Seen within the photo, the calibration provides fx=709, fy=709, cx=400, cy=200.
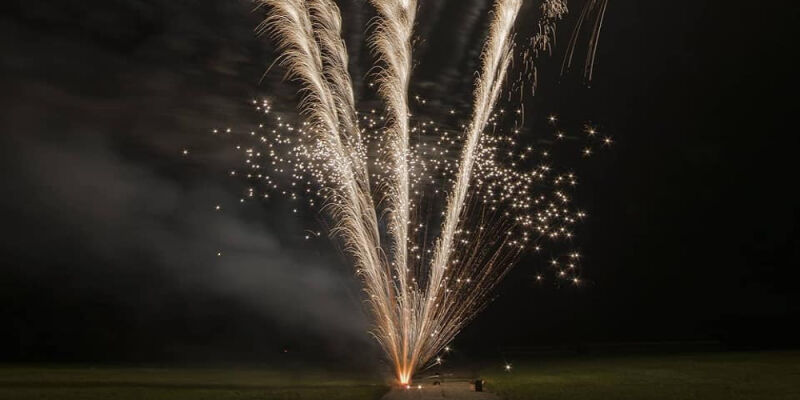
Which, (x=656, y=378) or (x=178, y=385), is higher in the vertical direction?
(x=178, y=385)

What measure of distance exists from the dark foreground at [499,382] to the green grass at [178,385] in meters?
0.02

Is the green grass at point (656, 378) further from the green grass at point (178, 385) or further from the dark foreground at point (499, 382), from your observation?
the green grass at point (178, 385)

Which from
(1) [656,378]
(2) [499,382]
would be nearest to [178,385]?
(2) [499,382]

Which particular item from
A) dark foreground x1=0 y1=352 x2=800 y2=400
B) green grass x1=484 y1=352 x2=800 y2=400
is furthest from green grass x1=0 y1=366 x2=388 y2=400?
green grass x1=484 y1=352 x2=800 y2=400

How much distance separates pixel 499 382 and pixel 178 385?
20.2 ft

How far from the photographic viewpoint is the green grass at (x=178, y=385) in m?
11.8

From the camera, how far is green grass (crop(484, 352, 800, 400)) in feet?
39.4

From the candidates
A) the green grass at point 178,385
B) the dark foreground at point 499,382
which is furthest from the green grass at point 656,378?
the green grass at point 178,385

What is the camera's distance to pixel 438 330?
11.9 metres

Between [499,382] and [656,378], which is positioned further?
[656,378]

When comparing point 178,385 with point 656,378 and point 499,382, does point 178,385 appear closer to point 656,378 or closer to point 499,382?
point 499,382

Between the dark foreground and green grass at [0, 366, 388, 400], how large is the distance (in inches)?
0.6

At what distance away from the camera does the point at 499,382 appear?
A: 13.9 meters

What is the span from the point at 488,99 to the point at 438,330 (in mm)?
3938
